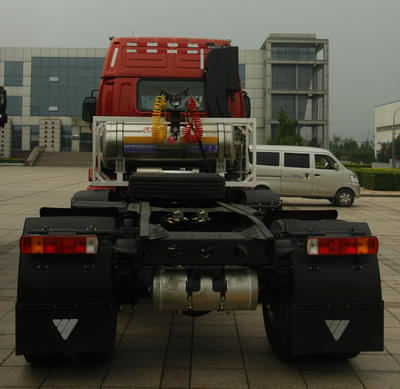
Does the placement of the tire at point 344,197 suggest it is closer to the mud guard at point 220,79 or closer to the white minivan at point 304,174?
the white minivan at point 304,174

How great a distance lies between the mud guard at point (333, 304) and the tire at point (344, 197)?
14.3 m

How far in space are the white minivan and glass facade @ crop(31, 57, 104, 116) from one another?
53508mm

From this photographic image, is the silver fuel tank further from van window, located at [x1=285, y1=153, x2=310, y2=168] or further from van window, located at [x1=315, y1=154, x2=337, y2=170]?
van window, located at [x1=315, y1=154, x2=337, y2=170]

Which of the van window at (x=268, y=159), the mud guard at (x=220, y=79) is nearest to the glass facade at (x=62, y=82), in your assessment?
the van window at (x=268, y=159)

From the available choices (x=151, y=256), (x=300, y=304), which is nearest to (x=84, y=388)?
(x=151, y=256)

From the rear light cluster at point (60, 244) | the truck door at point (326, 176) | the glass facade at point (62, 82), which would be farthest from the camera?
the glass facade at point (62, 82)

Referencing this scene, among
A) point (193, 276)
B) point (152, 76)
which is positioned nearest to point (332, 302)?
point (193, 276)

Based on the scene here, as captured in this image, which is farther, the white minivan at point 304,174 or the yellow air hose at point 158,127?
the white minivan at point 304,174

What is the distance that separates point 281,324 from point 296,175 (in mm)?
13586

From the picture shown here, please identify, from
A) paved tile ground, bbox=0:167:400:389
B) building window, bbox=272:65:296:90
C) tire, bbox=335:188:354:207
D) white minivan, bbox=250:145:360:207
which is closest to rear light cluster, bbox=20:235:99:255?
paved tile ground, bbox=0:167:400:389

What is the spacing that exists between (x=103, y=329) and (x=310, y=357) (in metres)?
1.55

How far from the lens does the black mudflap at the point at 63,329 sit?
3.44 m

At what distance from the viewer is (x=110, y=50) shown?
6277 mm

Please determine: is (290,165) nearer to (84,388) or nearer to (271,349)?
(271,349)
